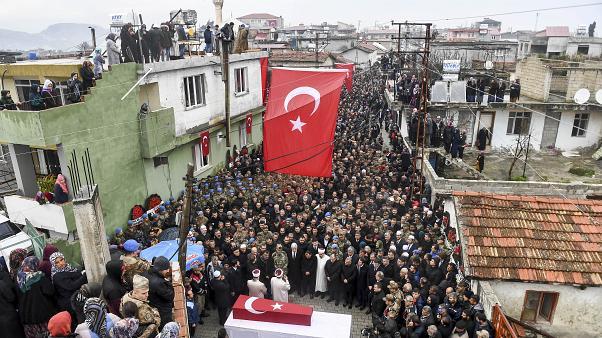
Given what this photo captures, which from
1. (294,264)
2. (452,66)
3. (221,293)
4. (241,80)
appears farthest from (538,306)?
(452,66)

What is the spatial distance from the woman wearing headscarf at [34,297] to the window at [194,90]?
12.5m

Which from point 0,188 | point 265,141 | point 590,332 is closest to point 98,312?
point 265,141

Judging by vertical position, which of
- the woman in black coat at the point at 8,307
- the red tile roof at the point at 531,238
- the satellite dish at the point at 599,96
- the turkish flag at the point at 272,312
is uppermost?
the satellite dish at the point at 599,96

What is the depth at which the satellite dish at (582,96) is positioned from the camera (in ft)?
73.4

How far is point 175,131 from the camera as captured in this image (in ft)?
56.9

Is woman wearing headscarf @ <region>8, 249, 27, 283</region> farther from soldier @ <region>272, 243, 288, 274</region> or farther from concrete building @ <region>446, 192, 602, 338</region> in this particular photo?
concrete building @ <region>446, 192, 602, 338</region>

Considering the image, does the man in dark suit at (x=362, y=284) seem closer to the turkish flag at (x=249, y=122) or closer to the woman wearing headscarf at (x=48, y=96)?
the woman wearing headscarf at (x=48, y=96)

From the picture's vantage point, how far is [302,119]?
1148cm

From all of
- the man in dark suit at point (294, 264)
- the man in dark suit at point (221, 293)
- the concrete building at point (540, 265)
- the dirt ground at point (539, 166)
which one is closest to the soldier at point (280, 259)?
the man in dark suit at point (294, 264)

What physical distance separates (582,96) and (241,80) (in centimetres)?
1752

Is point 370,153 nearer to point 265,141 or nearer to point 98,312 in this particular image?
point 265,141

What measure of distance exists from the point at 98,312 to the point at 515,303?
26.4 ft

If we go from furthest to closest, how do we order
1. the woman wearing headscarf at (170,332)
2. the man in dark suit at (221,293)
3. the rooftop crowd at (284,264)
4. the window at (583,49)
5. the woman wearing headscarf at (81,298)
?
the window at (583,49) < the man in dark suit at (221,293) < the rooftop crowd at (284,264) < the woman wearing headscarf at (81,298) < the woman wearing headscarf at (170,332)

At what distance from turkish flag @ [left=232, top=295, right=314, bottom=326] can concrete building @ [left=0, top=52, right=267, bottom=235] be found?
6764mm
